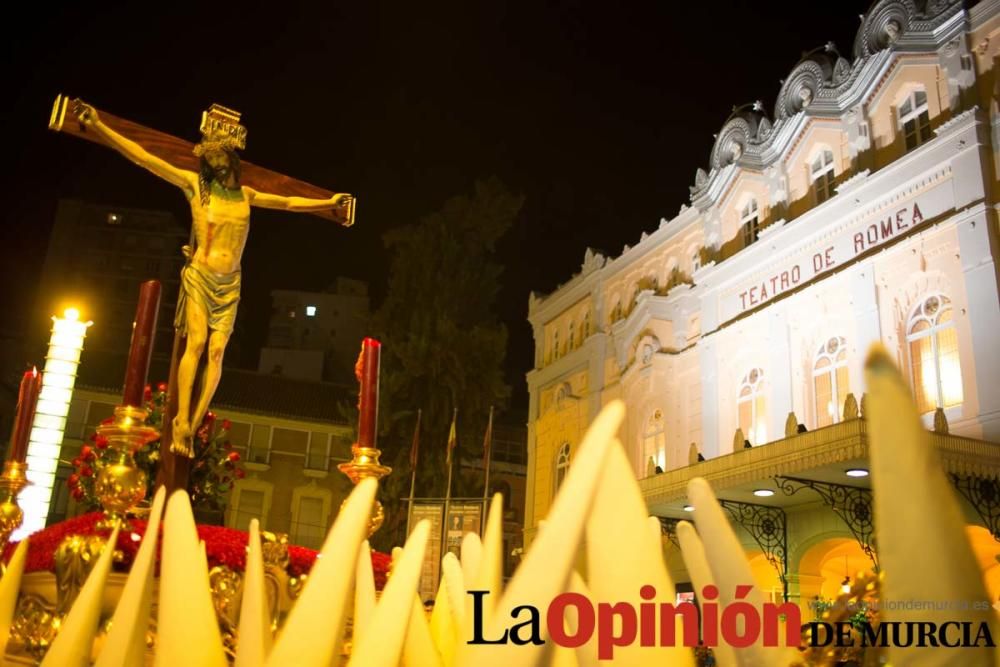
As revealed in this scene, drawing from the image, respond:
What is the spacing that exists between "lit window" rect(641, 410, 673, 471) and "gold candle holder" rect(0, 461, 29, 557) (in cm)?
1504

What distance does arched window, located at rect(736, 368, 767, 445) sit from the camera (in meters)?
15.8

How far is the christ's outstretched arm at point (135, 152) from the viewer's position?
5.80m

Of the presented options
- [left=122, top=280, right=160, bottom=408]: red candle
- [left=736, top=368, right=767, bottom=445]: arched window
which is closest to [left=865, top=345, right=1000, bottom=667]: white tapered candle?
[left=122, top=280, right=160, bottom=408]: red candle

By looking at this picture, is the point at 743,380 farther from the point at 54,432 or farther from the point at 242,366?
the point at 242,366

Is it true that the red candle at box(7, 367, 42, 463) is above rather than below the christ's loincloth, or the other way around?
Result: below

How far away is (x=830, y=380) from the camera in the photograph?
1448cm

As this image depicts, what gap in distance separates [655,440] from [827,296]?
564cm

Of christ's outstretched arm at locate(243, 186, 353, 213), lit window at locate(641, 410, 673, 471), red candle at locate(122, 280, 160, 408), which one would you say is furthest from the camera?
lit window at locate(641, 410, 673, 471)

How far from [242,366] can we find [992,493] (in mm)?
35090

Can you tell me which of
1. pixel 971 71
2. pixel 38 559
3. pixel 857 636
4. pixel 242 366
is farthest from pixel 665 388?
pixel 242 366

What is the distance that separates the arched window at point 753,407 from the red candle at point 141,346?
13.2 meters

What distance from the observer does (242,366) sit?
40625 millimetres

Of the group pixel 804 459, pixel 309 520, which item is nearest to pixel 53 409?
pixel 804 459

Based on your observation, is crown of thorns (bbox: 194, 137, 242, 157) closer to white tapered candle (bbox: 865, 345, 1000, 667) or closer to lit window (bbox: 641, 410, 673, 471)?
white tapered candle (bbox: 865, 345, 1000, 667)
